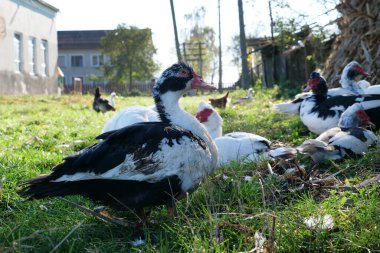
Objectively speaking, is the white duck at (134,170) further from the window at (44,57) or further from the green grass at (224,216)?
the window at (44,57)

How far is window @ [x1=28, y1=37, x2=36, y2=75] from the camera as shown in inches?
976

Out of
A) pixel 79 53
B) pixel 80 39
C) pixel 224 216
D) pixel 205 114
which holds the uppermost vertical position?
pixel 80 39

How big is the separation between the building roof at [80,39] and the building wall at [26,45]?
26.8 m

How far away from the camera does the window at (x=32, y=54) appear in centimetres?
2479

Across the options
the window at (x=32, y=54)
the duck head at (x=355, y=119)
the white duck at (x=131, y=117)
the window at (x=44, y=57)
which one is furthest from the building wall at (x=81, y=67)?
the duck head at (x=355, y=119)

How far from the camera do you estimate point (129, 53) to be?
3928cm

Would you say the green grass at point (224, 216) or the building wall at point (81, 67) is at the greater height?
the building wall at point (81, 67)

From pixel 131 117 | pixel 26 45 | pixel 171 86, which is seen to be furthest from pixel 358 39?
pixel 26 45

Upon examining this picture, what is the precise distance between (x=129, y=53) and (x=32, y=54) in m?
14.5

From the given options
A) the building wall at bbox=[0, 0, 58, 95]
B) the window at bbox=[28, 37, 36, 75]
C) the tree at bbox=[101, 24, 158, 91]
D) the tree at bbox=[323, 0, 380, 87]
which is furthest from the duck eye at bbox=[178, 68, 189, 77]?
the tree at bbox=[101, 24, 158, 91]

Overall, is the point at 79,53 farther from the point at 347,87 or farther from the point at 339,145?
the point at 339,145

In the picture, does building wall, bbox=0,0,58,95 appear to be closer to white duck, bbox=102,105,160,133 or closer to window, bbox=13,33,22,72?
window, bbox=13,33,22,72

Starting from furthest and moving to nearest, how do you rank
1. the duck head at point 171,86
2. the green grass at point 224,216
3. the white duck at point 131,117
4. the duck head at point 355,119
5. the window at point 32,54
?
→ 1. the window at point 32,54
2. the white duck at point 131,117
3. the duck head at point 355,119
4. the duck head at point 171,86
5. the green grass at point 224,216

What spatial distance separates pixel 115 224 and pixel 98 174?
41 centimetres
